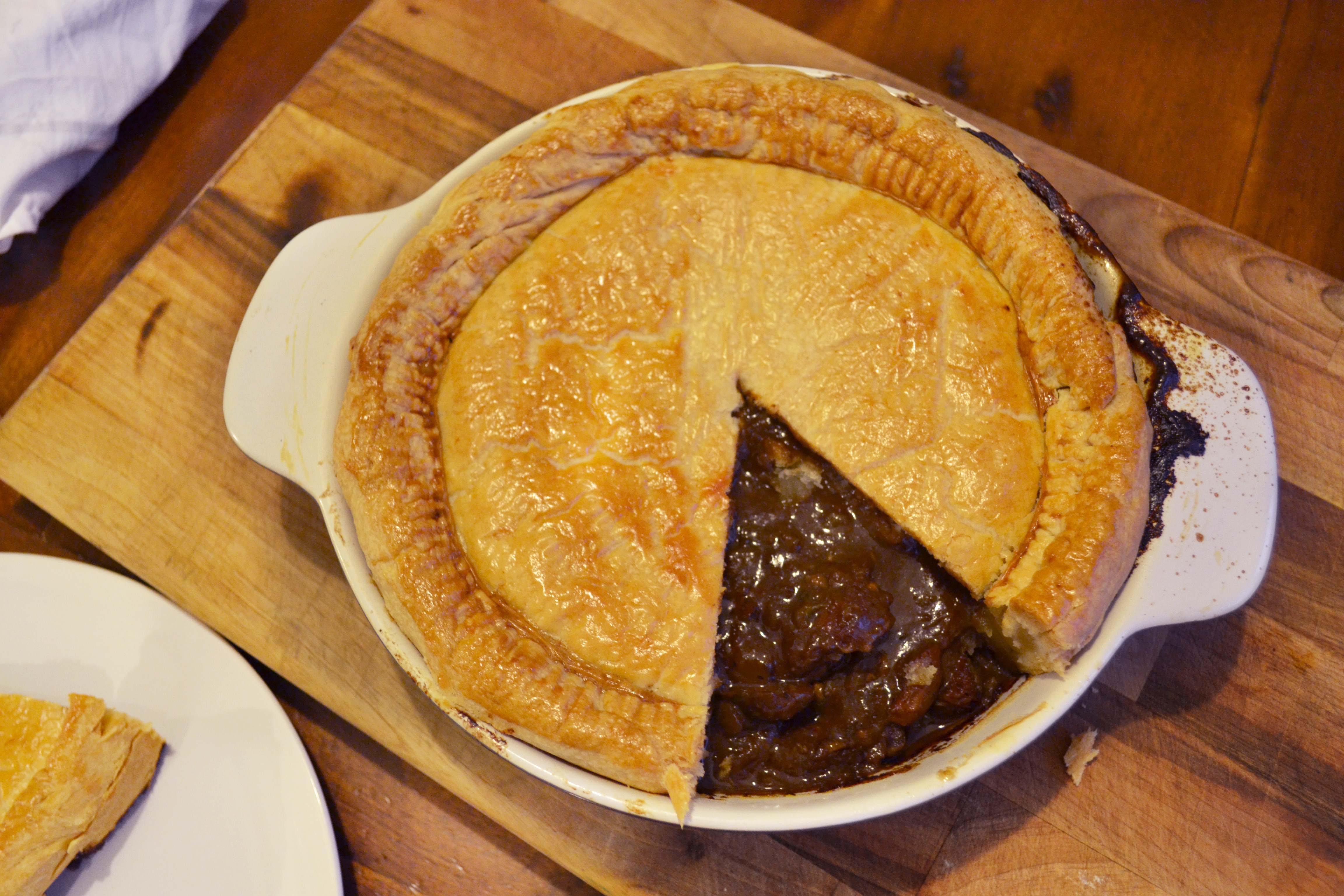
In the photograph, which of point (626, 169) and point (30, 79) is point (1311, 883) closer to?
point (626, 169)

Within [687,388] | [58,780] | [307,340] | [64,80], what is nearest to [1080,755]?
[687,388]

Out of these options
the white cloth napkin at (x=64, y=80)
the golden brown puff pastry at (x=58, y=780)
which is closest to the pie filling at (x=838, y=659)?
the golden brown puff pastry at (x=58, y=780)

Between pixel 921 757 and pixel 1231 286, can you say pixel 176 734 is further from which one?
pixel 1231 286

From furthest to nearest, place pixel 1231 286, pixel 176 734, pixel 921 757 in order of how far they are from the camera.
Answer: pixel 1231 286, pixel 176 734, pixel 921 757

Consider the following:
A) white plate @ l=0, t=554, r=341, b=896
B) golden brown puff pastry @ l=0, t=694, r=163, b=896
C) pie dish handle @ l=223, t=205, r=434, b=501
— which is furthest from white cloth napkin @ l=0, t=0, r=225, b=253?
golden brown puff pastry @ l=0, t=694, r=163, b=896

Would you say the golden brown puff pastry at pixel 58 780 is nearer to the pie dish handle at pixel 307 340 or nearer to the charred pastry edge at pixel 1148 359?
the pie dish handle at pixel 307 340

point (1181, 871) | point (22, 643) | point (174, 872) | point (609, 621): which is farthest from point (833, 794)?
point (22, 643)
